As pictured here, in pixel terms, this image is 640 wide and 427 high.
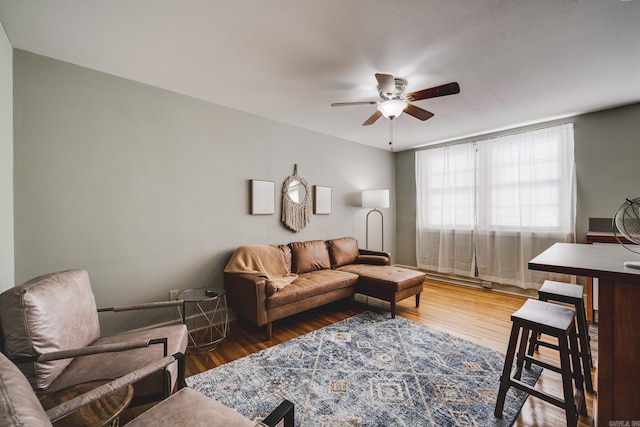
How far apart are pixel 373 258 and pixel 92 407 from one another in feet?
11.4

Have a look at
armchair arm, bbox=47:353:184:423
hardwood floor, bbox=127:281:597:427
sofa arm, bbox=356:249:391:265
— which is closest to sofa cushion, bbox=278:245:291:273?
hardwood floor, bbox=127:281:597:427

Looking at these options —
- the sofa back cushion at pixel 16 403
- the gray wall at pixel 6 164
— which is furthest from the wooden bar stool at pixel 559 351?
the gray wall at pixel 6 164

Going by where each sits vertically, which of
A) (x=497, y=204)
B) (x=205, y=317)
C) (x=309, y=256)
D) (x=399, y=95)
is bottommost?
(x=205, y=317)

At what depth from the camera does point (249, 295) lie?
107 inches

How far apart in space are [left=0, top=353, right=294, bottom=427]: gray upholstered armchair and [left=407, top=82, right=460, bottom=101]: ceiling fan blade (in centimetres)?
236

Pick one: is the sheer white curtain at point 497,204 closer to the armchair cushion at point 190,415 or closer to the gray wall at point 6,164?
the armchair cushion at point 190,415

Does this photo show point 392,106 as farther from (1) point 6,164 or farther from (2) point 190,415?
(1) point 6,164

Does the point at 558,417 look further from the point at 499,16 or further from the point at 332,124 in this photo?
the point at 332,124

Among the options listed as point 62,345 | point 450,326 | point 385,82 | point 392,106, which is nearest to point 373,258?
point 450,326

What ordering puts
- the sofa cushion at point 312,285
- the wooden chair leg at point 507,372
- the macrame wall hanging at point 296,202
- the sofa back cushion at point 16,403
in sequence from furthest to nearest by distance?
1. the macrame wall hanging at point 296,202
2. the sofa cushion at point 312,285
3. the wooden chair leg at point 507,372
4. the sofa back cushion at point 16,403

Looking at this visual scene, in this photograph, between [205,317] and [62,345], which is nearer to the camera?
[62,345]

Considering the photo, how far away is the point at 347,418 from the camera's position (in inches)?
65.1

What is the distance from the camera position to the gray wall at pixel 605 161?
10.4 feet

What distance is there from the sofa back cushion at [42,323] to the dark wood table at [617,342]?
2622 mm
